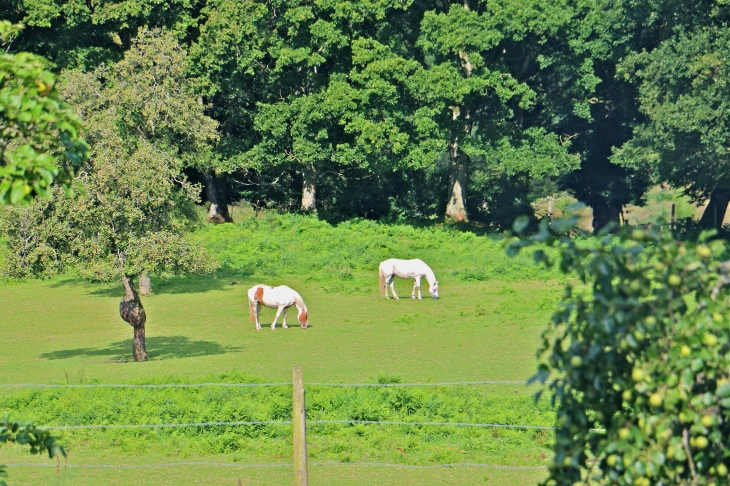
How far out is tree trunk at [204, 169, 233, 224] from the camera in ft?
146

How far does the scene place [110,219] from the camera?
796 inches

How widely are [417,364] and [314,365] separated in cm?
→ 206

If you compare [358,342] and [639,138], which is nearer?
[358,342]

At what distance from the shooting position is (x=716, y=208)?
46438mm

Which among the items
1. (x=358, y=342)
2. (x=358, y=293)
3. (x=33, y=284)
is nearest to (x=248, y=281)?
(x=358, y=293)

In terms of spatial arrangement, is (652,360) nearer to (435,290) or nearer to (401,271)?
(435,290)

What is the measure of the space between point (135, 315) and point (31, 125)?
15973mm

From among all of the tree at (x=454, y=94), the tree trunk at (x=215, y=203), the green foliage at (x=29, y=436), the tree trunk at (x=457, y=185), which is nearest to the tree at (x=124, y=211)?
the green foliage at (x=29, y=436)

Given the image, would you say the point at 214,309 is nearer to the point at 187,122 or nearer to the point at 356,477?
the point at 187,122

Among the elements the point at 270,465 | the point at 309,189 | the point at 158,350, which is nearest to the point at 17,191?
the point at 270,465

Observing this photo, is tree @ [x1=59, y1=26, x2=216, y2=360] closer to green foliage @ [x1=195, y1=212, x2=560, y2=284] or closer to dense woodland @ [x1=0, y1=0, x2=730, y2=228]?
green foliage @ [x1=195, y1=212, x2=560, y2=284]

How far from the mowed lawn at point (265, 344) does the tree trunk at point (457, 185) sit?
1131 cm

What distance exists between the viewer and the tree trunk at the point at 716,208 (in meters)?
45.7

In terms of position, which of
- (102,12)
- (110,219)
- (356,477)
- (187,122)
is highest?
(102,12)
